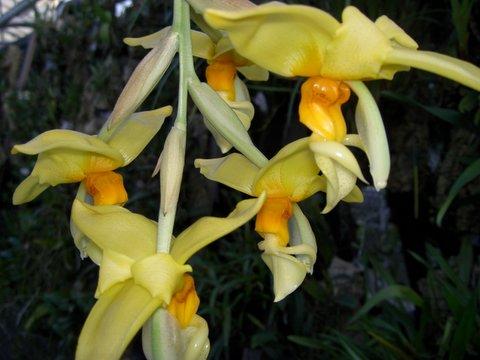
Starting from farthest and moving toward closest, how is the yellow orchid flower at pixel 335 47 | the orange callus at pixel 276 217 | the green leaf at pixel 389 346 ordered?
the green leaf at pixel 389 346 < the orange callus at pixel 276 217 < the yellow orchid flower at pixel 335 47

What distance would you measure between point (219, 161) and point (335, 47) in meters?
0.15

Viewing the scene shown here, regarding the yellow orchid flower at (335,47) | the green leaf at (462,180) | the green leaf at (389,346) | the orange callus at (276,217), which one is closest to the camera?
the yellow orchid flower at (335,47)

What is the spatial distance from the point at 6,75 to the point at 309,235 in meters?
2.58

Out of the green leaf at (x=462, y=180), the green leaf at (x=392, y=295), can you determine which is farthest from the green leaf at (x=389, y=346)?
the green leaf at (x=462, y=180)

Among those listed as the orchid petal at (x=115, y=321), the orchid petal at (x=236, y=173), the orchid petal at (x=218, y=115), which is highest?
the orchid petal at (x=218, y=115)

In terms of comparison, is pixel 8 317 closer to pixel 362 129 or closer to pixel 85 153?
pixel 85 153

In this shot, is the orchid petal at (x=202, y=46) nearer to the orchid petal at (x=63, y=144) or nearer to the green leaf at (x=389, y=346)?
the orchid petal at (x=63, y=144)

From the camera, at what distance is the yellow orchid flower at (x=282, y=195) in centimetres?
44

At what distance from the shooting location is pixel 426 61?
0.36 metres

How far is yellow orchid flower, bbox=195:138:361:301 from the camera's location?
1.44ft

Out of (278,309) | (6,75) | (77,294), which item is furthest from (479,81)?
(6,75)

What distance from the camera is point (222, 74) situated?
0.53 metres

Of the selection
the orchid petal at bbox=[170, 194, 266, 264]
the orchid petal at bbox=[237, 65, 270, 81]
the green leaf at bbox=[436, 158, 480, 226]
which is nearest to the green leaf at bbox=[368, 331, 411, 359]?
the green leaf at bbox=[436, 158, 480, 226]

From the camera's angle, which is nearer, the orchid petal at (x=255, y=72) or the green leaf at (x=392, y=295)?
the orchid petal at (x=255, y=72)
